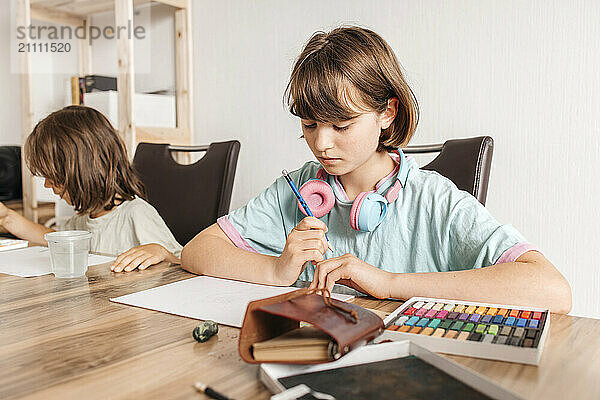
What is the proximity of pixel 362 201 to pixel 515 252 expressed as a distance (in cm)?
30

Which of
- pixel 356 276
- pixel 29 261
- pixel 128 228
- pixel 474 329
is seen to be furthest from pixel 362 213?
pixel 128 228

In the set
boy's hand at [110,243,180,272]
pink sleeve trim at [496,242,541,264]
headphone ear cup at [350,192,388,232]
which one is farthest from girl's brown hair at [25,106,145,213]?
pink sleeve trim at [496,242,541,264]

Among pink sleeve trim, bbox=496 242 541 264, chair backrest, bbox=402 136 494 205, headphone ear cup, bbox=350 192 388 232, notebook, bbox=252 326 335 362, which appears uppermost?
chair backrest, bbox=402 136 494 205

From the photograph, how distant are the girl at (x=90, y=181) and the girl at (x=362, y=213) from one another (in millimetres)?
569

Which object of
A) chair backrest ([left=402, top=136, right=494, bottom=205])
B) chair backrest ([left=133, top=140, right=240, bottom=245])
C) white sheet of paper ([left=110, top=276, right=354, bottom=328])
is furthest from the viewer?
chair backrest ([left=133, top=140, right=240, bottom=245])

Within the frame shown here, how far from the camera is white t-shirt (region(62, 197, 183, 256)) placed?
1662mm

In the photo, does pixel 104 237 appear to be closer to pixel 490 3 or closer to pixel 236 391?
pixel 236 391

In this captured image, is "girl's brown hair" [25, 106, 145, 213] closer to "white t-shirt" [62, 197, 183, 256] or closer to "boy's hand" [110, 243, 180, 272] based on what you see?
"white t-shirt" [62, 197, 183, 256]

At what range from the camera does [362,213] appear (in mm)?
1094

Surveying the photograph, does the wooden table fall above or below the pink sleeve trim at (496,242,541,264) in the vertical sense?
below

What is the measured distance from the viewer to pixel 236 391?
536 mm

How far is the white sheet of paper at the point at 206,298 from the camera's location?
807 mm

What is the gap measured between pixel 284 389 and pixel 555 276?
0.53m

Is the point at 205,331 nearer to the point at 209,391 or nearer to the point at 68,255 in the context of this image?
the point at 209,391
